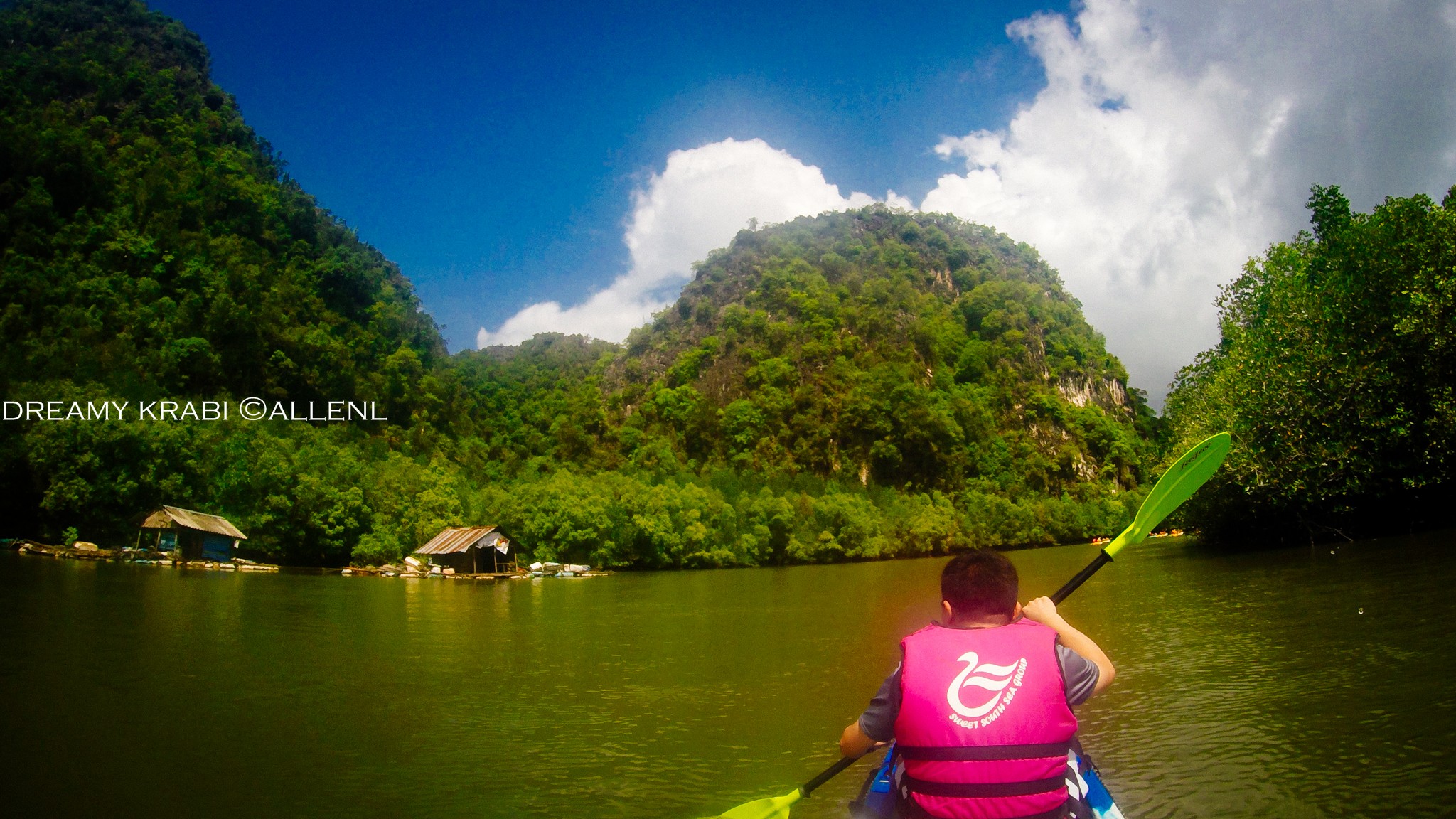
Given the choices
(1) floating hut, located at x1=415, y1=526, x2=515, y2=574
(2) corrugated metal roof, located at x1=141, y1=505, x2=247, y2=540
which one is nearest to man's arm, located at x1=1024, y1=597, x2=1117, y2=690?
(1) floating hut, located at x1=415, y1=526, x2=515, y2=574

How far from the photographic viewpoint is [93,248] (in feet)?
194

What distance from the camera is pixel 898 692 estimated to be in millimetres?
2977

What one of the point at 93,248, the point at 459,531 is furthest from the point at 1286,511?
the point at 93,248

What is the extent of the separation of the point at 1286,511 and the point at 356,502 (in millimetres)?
39170

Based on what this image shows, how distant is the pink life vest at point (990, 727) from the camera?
2.81m

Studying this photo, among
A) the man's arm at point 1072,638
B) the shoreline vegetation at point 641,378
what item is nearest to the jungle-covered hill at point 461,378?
the shoreline vegetation at point 641,378

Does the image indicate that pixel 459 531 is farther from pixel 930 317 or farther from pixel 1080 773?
pixel 930 317

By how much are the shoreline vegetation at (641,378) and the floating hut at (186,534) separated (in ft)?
5.46

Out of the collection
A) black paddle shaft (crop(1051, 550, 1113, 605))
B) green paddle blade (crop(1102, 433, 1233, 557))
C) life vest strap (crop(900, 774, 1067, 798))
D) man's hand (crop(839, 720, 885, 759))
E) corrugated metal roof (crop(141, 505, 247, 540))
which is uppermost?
corrugated metal roof (crop(141, 505, 247, 540))

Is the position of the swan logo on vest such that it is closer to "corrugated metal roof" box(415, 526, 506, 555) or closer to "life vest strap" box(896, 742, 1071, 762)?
"life vest strap" box(896, 742, 1071, 762)

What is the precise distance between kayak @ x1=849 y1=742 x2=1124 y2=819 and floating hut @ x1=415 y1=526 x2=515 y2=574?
1484 inches

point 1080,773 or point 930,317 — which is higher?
point 930,317

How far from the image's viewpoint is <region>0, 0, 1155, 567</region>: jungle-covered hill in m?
42.5

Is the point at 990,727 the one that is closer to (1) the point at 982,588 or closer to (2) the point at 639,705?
(1) the point at 982,588
